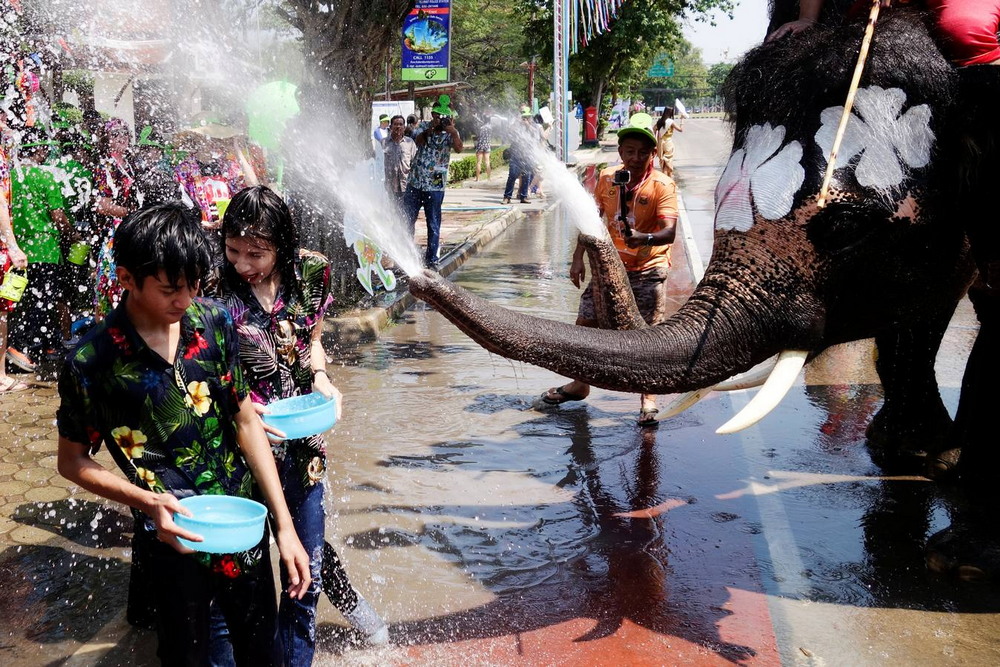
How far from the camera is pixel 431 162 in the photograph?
11.2 metres

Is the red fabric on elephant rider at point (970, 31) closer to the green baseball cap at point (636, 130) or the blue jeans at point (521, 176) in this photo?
the green baseball cap at point (636, 130)

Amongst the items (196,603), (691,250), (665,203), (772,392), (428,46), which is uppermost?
(428,46)

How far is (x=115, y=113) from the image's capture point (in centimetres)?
741

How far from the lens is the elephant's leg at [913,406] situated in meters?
5.29

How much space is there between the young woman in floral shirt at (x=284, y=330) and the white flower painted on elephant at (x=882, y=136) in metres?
2.02

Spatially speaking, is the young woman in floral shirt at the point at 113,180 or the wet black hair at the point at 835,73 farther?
the young woman in floral shirt at the point at 113,180

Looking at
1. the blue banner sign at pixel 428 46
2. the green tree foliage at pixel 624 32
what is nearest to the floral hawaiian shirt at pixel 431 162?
the blue banner sign at pixel 428 46

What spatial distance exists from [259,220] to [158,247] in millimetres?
700

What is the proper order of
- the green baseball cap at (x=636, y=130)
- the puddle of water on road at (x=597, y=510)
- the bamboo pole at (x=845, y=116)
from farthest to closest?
the green baseball cap at (x=636, y=130), the puddle of water on road at (x=597, y=510), the bamboo pole at (x=845, y=116)

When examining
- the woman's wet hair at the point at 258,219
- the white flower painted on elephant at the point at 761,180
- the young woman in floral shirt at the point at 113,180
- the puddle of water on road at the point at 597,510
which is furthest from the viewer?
the young woman in floral shirt at the point at 113,180

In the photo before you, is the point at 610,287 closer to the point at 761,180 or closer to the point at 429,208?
the point at 761,180

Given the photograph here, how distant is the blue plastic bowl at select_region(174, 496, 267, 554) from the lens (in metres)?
2.19

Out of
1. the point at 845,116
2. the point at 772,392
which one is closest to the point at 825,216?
the point at 845,116

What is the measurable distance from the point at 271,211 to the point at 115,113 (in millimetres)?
5249
